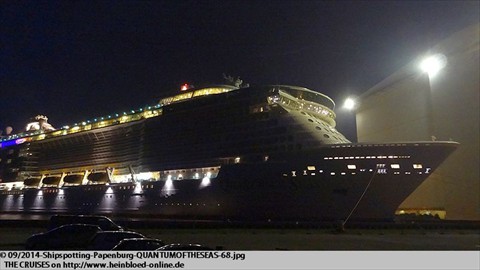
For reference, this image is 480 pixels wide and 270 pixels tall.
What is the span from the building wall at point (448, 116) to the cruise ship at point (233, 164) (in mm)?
5613

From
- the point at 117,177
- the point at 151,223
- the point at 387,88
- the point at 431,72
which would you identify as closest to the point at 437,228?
the point at 151,223

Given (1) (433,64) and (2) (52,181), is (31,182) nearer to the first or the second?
(2) (52,181)

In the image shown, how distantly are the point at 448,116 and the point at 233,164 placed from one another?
17543 millimetres

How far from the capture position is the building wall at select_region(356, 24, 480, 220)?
2931cm

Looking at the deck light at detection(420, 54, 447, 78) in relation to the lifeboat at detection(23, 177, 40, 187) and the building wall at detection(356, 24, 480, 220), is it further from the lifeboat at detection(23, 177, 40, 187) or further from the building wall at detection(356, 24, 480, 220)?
the lifeboat at detection(23, 177, 40, 187)

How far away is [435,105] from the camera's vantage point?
32844 millimetres

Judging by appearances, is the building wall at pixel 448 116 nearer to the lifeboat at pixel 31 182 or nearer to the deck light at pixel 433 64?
the deck light at pixel 433 64

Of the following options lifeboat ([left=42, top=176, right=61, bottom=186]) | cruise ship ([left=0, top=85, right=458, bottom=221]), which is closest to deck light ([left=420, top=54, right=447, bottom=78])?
cruise ship ([left=0, top=85, right=458, bottom=221])

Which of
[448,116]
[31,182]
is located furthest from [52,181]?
[448,116]

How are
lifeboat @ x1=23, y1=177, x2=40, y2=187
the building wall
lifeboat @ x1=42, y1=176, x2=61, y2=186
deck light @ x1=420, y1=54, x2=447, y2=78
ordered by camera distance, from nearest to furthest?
the building wall, deck light @ x1=420, y1=54, x2=447, y2=78, lifeboat @ x1=42, y1=176, x2=61, y2=186, lifeboat @ x1=23, y1=177, x2=40, y2=187

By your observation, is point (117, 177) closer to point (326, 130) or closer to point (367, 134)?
point (326, 130)

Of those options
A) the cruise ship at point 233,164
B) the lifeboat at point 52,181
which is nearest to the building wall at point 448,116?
the cruise ship at point 233,164

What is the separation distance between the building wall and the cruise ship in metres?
5.61

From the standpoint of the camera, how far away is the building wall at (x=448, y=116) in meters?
29.3
